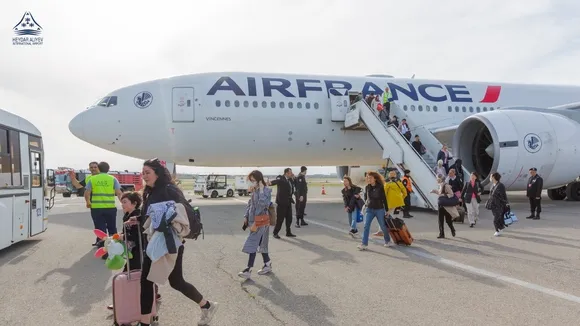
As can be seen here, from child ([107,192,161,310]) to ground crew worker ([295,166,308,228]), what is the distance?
601 cm

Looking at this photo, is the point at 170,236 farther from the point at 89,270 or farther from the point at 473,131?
the point at 473,131

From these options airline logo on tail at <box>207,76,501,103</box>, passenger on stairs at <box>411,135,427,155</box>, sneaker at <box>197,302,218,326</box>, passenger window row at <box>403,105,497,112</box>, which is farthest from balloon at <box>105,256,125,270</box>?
passenger window row at <box>403,105,497,112</box>

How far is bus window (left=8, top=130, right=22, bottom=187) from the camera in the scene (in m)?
7.31

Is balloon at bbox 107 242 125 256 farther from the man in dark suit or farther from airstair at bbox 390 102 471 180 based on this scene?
airstair at bbox 390 102 471 180

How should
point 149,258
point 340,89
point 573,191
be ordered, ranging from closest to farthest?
point 149,258 → point 340,89 → point 573,191

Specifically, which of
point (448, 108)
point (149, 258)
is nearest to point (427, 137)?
point (448, 108)

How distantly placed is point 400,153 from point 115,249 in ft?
34.0

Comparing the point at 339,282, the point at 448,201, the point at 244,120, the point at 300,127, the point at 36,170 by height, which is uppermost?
the point at 244,120

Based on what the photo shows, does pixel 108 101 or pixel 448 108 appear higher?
pixel 108 101

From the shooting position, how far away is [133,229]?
12.7ft

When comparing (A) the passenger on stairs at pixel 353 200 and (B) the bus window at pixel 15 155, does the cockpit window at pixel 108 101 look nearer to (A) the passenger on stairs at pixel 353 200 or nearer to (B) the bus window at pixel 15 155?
(B) the bus window at pixel 15 155

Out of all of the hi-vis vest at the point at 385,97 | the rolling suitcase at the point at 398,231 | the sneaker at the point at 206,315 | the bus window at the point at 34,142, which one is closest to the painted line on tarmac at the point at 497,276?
the rolling suitcase at the point at 398,231

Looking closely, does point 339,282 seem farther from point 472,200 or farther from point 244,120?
point 244,120

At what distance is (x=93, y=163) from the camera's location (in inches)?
286
